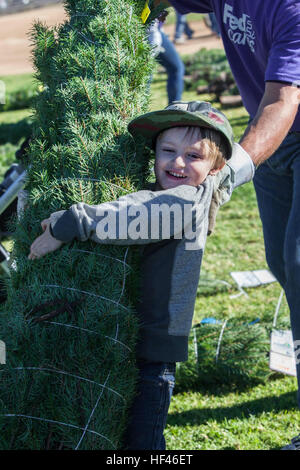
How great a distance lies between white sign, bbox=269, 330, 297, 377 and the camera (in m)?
3.26

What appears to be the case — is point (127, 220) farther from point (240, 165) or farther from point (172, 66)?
point (172, 66)

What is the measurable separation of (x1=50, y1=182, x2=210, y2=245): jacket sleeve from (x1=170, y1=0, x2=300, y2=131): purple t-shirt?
585 mm

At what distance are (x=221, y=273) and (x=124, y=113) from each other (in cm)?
255

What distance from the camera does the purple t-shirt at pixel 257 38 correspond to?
214 cm

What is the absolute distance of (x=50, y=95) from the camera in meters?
2.35

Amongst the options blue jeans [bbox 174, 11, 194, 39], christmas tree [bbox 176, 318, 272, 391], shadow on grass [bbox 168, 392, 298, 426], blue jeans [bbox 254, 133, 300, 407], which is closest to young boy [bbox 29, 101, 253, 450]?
blue jeans [bbox 254, 133, 300, 407]

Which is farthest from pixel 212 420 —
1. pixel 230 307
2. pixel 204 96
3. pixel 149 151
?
pixel 204 96

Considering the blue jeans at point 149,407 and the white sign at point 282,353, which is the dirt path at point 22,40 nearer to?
the white sign at point 282,353

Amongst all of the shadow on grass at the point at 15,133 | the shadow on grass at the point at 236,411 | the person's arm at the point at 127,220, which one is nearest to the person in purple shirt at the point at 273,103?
the person's arm at the point at 127,220

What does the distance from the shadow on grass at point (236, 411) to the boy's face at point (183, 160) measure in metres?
1.42

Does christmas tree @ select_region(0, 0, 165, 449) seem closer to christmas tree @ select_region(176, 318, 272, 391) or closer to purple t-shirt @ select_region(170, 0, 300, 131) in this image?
purple t-shirt @ select_region(170, 0, 300, 131)

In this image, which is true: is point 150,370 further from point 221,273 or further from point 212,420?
point 221,273

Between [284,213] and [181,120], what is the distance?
3.09 feet

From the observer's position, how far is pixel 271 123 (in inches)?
82.4
